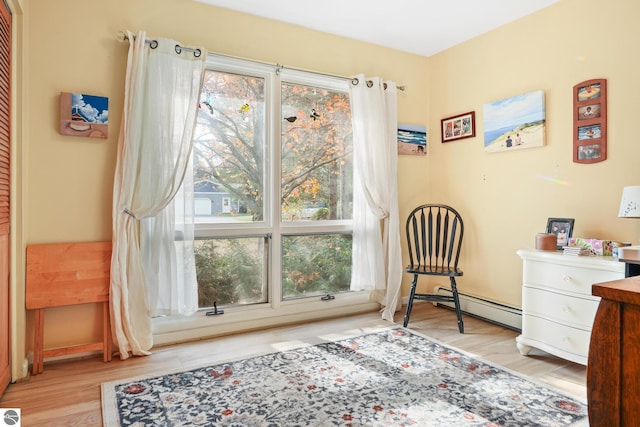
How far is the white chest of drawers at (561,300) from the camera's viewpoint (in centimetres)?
236

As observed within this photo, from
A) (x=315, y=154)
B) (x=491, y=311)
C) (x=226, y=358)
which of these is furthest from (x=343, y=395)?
(x=315, y=154)

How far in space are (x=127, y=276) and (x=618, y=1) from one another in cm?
384

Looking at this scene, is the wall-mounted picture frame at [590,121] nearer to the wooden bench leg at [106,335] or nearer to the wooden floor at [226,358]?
the wooden floor at [226,358]

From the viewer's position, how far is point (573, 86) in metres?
2.84

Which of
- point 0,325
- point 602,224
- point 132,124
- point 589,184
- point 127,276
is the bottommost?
point 0,325

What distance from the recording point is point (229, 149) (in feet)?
10.4

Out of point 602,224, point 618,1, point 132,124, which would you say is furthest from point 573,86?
point 132,124

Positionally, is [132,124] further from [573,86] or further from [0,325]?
[573,86]

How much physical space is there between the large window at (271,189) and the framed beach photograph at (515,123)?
50.3 inches

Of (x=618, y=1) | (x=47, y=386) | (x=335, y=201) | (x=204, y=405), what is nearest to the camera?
(x=204, y=405)

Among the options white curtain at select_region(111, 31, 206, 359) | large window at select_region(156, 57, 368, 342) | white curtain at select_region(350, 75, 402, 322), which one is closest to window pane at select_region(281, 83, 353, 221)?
large window at select_region(156, 57, 368, 342)

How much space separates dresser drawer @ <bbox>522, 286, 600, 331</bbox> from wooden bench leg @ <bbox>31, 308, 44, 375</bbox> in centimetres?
325

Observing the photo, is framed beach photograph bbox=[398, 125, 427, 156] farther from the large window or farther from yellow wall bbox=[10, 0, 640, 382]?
the large window

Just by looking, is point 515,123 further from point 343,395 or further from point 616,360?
point 616,360
